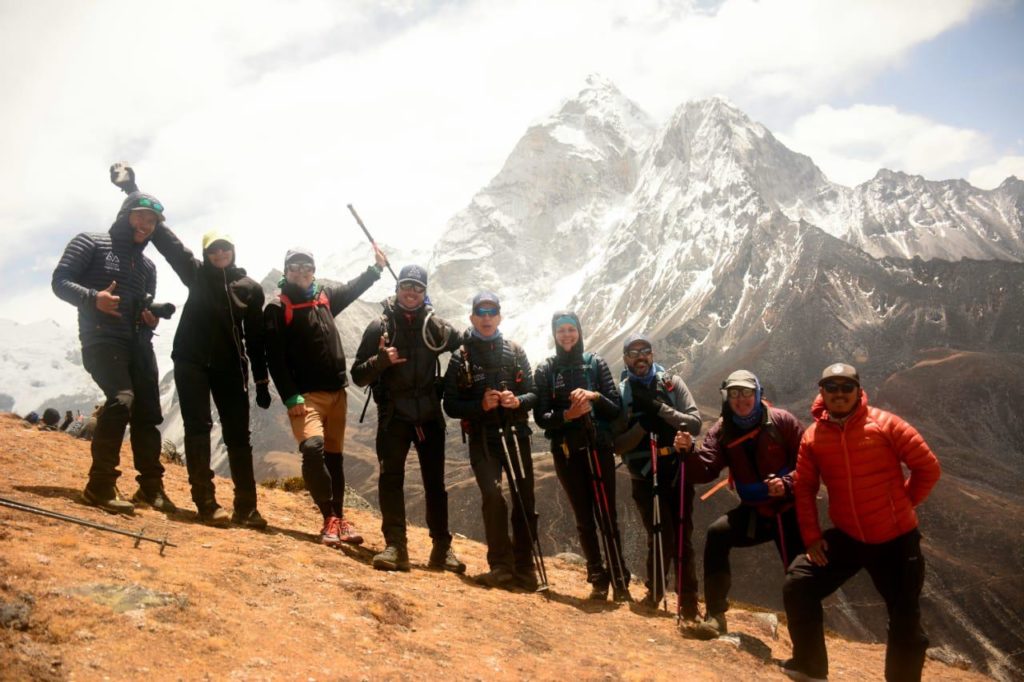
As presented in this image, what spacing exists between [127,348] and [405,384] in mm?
3468

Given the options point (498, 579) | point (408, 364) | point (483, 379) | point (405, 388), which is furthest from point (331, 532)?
point (483, 379)

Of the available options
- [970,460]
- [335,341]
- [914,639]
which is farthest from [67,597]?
[970,460]

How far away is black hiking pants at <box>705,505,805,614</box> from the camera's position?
332 inches

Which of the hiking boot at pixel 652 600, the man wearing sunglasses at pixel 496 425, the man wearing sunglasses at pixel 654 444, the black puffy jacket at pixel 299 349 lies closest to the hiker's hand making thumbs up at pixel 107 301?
the black puffy jacket at pixel 299 349

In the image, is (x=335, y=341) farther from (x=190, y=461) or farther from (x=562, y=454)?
(x=562, y=454)

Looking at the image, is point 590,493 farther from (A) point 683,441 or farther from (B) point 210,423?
(B) point 210,423

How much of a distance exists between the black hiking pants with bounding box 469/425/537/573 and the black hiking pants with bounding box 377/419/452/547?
0.51 m

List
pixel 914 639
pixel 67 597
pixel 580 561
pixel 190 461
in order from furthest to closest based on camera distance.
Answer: pixel 580 561 → pixel 190 461 → pixel 914 639 → pixel 67 597

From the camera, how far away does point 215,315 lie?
9.25 meters

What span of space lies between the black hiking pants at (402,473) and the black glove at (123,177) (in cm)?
445

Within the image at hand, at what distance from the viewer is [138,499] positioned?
371 inches

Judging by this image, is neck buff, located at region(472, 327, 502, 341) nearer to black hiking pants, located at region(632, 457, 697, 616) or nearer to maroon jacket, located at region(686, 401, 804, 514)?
black hiking pants, located at region(632, 457, 697, 616)

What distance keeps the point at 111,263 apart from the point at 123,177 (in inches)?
45.1

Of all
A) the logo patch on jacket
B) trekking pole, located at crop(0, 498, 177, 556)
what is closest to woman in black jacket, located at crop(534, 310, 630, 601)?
trekking pole, located at crop(0, 498, 177, 556)
